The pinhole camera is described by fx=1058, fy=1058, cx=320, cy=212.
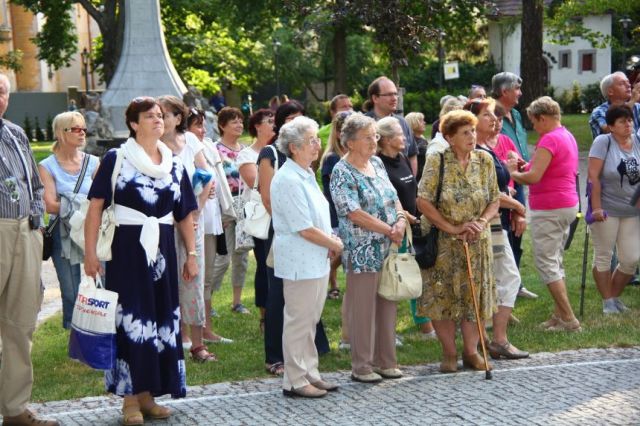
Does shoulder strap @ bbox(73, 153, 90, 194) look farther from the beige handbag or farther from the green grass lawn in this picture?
the beige handbag

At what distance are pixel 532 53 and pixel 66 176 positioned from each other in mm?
26061

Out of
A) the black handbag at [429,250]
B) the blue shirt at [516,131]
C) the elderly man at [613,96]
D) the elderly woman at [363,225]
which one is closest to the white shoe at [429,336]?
the black handbag at [429,250]

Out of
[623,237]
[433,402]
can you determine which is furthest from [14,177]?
[623,237]

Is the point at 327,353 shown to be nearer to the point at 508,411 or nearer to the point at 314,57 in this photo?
the point at 508,411

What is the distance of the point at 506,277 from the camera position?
28.0 feet

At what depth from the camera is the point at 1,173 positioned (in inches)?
256

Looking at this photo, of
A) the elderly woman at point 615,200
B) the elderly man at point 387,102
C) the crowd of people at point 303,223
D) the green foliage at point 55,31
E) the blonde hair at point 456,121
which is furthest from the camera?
the green foliage at point 55,31

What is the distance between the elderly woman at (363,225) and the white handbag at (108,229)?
66.1 inches

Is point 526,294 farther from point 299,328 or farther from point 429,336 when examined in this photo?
point 299,328

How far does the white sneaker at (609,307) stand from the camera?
9.98 metres

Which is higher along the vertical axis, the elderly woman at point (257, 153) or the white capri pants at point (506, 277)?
the elderly woman at point (257, 153)

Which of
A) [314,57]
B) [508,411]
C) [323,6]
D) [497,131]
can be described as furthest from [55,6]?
[508,411]

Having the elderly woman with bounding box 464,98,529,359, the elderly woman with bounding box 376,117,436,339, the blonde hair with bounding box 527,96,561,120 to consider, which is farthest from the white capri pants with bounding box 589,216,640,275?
the elderly woman with bounding box 376,117,436,339

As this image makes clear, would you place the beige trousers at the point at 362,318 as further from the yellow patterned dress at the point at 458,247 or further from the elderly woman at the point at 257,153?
the elderly woman at the point at 257,153
